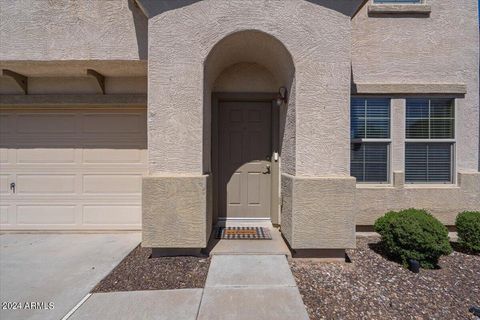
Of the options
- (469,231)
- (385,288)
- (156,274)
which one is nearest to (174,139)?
(156,274)

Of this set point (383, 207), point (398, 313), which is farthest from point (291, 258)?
point (383, 207)

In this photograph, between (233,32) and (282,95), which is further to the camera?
(282,95)

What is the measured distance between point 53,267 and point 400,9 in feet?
24.4

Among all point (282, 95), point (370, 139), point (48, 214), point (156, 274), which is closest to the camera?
→ point (156, 274)

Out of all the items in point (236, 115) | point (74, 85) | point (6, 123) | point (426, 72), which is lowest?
point (6, 123)

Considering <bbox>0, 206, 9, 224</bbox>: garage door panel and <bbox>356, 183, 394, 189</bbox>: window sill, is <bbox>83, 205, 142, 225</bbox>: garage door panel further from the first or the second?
<bbox>356, 183, 394, 189</bbox>: window sill

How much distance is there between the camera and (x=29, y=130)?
217 inches

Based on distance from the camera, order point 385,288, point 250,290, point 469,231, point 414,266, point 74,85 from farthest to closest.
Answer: point 74,85, point 469,231, point 414,266, point 385,288, point 250,290

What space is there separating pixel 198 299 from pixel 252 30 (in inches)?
144

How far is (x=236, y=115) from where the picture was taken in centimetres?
512

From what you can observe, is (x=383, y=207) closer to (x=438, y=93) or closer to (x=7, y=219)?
(x=438, y=93)

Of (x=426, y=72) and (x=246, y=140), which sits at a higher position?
(x=426, y=72)

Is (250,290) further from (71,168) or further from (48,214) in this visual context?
(48,214)

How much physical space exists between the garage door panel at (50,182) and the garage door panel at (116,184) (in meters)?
0.48
